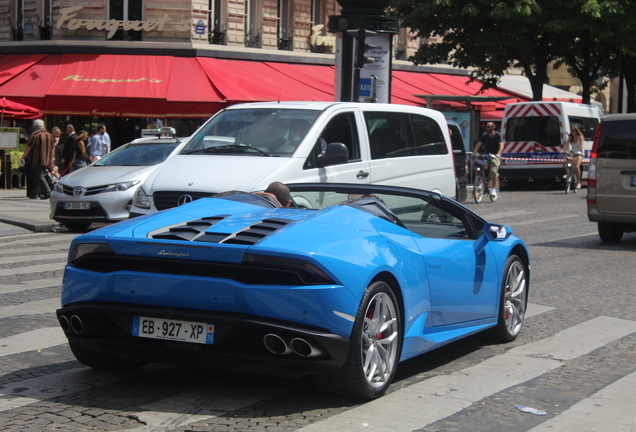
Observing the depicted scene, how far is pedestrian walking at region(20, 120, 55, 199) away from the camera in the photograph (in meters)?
21.1

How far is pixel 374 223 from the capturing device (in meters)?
5.52

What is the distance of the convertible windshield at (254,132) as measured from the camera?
11.2m

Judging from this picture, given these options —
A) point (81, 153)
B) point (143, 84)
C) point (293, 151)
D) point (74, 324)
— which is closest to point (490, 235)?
point (74, 324)

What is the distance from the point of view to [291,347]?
15.8 ft

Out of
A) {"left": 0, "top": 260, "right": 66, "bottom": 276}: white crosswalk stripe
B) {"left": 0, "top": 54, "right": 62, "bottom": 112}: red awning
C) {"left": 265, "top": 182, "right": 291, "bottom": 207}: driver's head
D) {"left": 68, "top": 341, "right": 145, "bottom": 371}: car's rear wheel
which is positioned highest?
{"left": 0, "top": 54, "right": 62, "bottom": 112}: red awning

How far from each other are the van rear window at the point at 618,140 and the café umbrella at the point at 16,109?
15800 mm

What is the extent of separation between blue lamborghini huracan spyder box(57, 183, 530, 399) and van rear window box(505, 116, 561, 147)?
23467 mm

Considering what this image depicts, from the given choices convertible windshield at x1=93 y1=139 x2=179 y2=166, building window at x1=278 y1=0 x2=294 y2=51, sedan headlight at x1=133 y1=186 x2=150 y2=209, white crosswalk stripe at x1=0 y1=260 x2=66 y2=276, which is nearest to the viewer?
white crosswalk stripe at x1=0 y1=260 x2=66 y2=276

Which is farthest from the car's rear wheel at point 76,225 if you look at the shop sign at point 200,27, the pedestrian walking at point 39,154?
the shop sign at point 200,27

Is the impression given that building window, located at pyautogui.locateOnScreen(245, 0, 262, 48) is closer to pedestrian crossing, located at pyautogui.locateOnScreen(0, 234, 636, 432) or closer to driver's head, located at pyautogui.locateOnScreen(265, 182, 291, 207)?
pedestrian crossing, located at pyautogui.locateOnScreen(0, 234, 636, 432)

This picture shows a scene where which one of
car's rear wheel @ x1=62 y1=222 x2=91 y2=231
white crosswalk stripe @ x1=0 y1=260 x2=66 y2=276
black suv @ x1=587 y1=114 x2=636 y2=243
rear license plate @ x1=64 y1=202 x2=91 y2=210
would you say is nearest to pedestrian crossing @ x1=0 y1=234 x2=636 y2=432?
white crosswalk stripe @ x1=0 y1=260 x2=66 y2=276

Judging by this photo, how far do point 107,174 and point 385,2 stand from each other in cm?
622

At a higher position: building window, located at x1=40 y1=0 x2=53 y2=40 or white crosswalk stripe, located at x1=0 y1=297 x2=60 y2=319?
building window, located at x1=40 y1=0 x2=53 y2=40

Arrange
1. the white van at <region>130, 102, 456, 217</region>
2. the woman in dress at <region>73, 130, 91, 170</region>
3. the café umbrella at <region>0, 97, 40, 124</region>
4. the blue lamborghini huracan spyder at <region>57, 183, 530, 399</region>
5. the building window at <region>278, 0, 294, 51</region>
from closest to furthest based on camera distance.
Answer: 1. the blue lamborghini huracan spyder at <region>57, 183, 530, 399</region>
2. the white van at <region>130, 102, 456, 217</region>
3. the woman in dress at <region>73, 130, 91, 170</region>
4. the café umbrella at <region>0, 97, 40, 124</region>
5. the building window at <region>278, 0, 294, 51</region>
